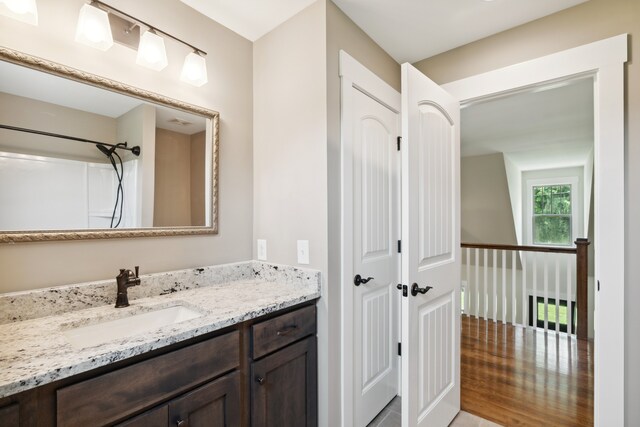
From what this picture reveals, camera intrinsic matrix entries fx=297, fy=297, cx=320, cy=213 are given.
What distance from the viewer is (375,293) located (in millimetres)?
1957

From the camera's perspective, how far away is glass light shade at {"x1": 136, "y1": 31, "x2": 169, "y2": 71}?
4.67 ft

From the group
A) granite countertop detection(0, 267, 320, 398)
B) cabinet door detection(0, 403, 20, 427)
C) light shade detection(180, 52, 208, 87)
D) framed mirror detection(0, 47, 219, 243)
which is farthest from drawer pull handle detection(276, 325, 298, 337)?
light shade detection(180, 52, 208, 87)

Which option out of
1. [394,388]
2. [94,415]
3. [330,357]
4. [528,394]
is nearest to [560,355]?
[528,394]

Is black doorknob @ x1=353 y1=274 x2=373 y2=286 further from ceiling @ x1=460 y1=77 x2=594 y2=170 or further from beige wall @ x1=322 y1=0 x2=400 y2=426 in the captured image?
ceiling @ x1=460 y1=77 x2=594 y2=170

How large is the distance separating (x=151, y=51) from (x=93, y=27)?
0.75 feet

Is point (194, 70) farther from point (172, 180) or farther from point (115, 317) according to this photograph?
point (115, 317)

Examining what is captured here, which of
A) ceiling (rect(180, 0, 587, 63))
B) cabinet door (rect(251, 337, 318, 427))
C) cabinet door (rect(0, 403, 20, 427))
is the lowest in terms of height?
cabinet door (rect(251, 337, 318, 427))

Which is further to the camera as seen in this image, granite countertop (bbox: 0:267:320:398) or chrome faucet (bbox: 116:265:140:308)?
chrome faucet (bbox: 116:265:140:308)

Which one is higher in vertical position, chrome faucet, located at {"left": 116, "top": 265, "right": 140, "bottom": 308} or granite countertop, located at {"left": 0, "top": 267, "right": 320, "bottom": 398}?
chrome faucet, located at {"left": 116, "top": 265, "right": 140, "bottom": 308}

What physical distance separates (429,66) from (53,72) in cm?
223

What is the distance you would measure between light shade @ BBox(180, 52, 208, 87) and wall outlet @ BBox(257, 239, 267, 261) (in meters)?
0.98

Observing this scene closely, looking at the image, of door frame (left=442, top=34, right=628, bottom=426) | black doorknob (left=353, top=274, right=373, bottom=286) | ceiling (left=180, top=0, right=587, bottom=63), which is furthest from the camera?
black doorknob (left=353, top=274, right=373, bottom=286)

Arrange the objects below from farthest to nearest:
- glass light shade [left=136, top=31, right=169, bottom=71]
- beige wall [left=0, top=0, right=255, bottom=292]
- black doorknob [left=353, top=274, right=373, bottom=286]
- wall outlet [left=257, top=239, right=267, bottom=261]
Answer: wall outlet [left=257, top=239, right=267, bottom=261], black doorknob [left=353, top=274, right=373, bottom=286], glass light shade [left=136, top=31, right=169, bottom=71], beige wall [left=0, top=0, right=255, bottom=292]

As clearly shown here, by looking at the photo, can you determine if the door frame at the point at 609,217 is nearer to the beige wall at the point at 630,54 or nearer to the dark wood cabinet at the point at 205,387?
the beige wall at the point at 630,54
